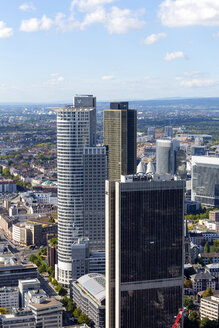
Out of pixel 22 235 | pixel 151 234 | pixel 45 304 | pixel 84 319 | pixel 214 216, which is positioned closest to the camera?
pixel 151 234

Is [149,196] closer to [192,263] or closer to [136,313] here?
[136,313]

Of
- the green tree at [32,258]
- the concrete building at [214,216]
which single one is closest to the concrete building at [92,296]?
the green tree at [32,258]

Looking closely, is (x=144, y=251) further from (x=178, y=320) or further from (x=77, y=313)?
(x=77, y=313)

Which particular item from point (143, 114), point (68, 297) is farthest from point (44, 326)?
point (143, 114)

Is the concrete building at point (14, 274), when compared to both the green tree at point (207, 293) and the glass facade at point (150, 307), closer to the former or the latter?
the green tree at point (207, 293)

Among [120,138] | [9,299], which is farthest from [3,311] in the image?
[120,138]
